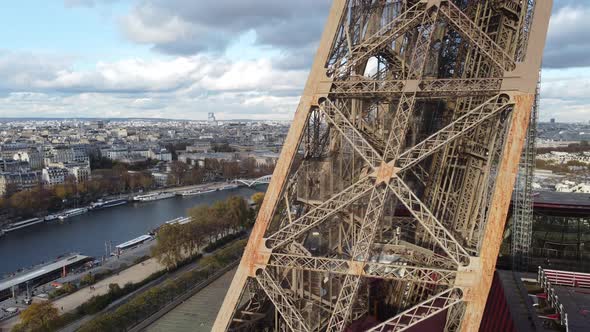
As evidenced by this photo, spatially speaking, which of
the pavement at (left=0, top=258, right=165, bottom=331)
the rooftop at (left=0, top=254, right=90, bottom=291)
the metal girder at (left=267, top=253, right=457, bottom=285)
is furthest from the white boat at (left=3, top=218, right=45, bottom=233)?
the metal girder at (left=267, top=253, right=457, bottom=285)

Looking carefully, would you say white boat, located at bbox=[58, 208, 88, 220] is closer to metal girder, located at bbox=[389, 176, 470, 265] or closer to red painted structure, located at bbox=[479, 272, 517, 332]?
red painted structure, located at bbox=[479, 272, 517, 332]

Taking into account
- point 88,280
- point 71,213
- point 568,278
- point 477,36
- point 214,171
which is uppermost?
point 477,36

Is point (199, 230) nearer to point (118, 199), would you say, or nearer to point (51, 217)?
point (51, 217)

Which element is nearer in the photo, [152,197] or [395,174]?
[395,174]

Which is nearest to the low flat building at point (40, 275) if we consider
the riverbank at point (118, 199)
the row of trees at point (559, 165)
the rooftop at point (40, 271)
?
the rooftop at point (40, 271)

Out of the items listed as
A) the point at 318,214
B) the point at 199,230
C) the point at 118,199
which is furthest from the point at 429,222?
the point at 118,199

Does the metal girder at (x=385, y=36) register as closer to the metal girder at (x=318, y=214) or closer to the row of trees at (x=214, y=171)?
the metal girder at (x=318, y=214)
